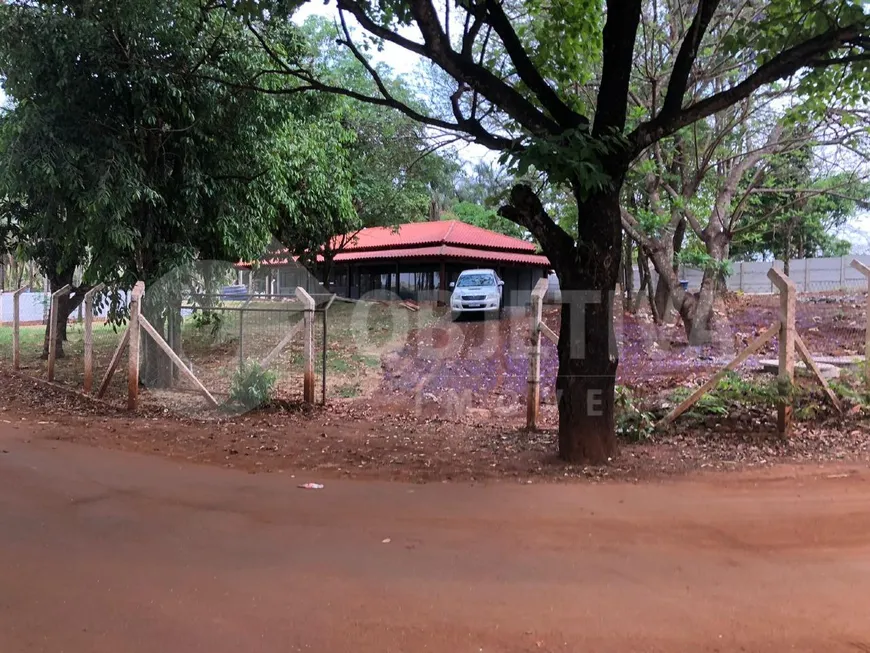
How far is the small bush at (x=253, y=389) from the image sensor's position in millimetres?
9102

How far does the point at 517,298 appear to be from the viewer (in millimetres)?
25547

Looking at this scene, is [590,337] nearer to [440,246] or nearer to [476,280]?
[476,280]

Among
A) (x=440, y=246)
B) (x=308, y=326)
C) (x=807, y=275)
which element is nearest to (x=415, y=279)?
(x=440, y=246)

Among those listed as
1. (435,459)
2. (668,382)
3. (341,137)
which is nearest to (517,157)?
(435,459)

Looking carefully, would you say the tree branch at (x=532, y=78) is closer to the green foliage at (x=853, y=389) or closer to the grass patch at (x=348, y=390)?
the green foliage at (x=853, y=389)

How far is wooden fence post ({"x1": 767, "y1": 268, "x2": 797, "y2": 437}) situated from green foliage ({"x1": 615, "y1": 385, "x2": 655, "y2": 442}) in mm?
1301

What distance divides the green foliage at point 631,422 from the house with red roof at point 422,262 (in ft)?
50.2

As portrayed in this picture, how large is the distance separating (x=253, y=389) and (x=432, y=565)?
570 cm

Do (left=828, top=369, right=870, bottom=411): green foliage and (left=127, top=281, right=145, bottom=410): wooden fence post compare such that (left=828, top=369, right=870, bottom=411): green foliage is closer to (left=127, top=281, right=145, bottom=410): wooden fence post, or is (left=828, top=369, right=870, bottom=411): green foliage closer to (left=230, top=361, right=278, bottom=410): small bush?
(left=230, top=361, right=278, bottom=410): small bush

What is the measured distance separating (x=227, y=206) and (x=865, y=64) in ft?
28.6

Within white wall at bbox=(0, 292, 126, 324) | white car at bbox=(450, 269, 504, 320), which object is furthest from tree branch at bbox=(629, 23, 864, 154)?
white wall at bbox=(0, 292, 126, 324)

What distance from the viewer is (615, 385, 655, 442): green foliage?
7043 mm

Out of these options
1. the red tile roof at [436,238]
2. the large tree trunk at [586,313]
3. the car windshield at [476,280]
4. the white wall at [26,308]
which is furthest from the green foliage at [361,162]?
the white wall at [26,308]

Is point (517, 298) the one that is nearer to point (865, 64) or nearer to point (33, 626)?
point (865, 64)
